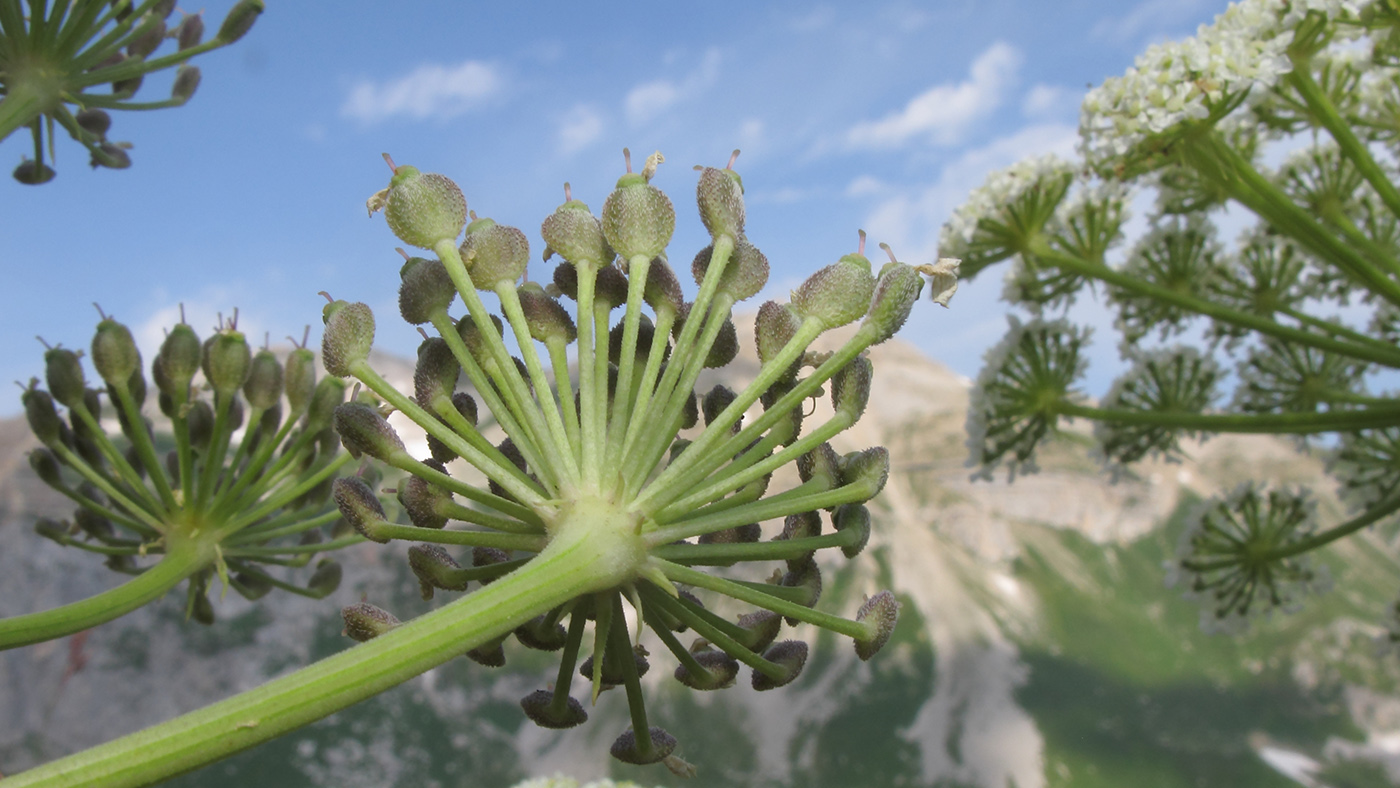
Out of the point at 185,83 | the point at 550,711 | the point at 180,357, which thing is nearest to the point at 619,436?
the point at 550,711

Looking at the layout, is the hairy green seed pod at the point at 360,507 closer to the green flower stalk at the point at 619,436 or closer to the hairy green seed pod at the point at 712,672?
the green flower stalk at the point at 619,436

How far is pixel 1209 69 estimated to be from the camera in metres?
4.23

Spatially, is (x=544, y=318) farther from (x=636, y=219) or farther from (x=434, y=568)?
(x=434, y=568)

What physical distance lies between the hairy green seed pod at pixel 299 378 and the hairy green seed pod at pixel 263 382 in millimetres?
70

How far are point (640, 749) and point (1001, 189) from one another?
15.0 feet

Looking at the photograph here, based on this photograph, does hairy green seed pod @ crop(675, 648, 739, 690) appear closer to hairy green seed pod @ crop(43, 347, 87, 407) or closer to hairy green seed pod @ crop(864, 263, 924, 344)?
hairy green seed pod @ crop(864, 263, 924, 344)

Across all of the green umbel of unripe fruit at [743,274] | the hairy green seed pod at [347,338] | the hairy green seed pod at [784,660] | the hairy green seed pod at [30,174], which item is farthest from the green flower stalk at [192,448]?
the hairy green seed pod at [784,660]

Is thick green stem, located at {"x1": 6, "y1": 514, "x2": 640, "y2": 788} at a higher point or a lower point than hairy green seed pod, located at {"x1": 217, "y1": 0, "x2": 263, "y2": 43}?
lower

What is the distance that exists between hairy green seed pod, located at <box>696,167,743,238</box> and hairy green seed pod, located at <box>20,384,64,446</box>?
3682 mm

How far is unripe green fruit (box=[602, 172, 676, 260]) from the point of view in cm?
215

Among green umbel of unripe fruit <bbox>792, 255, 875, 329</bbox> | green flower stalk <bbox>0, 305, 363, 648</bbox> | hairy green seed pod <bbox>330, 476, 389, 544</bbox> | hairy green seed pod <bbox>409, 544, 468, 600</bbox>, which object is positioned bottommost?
hairy green seed pod <bbox>409, 544, 468, 600</bbox>

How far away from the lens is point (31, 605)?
2322cm

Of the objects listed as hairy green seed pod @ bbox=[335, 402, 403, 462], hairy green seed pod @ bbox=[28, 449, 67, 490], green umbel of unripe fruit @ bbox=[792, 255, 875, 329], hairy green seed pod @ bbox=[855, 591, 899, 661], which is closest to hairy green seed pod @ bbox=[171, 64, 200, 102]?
hairy green seed pod @ bbox=[28, 449, 67, 490]

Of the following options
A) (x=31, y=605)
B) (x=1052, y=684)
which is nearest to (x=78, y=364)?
(x=31, y=605)
